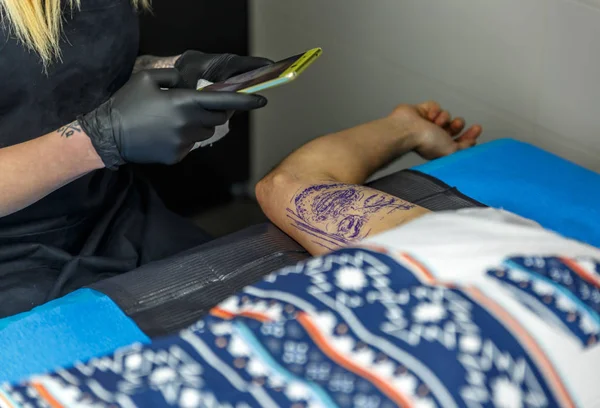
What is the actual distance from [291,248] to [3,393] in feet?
1.76

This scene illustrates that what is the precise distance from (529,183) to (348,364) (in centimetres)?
69

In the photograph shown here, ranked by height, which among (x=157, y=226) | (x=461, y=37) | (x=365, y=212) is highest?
(x=461, y=37)

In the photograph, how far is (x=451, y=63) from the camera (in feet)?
5.74

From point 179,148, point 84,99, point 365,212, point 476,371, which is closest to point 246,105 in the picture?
point 179,148

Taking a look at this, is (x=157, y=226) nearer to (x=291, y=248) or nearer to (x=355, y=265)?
(x=291, y=248)

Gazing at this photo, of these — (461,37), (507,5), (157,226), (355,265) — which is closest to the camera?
(355,265)

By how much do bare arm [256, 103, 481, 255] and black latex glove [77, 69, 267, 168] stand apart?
225 mm

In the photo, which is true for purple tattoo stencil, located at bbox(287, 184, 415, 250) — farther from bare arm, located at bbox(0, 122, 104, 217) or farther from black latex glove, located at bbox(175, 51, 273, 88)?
bare arm, located at bbox(0, 122, 104, 217)

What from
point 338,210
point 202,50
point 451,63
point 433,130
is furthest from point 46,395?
point 202,50

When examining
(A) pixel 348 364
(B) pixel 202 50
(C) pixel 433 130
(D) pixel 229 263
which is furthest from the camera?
(B) pixel 202 50

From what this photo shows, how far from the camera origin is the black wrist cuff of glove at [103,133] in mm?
1066

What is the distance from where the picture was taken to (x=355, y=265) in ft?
2.77

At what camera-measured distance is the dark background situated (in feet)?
6.64

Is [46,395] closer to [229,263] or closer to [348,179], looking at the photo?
[229,263]
